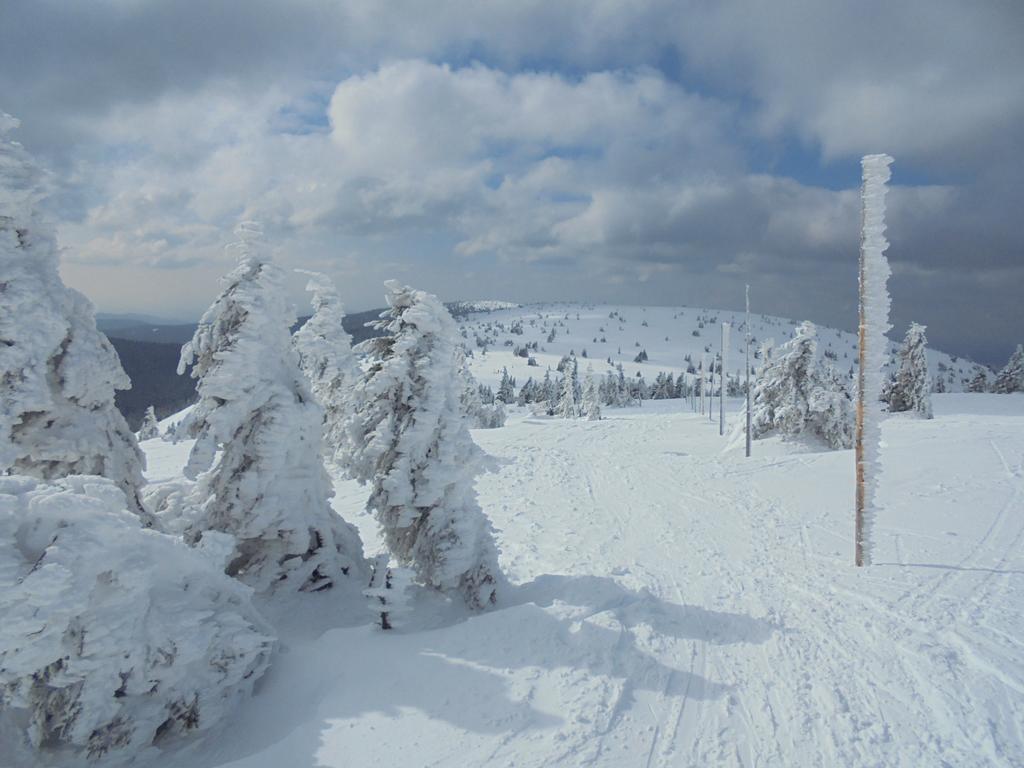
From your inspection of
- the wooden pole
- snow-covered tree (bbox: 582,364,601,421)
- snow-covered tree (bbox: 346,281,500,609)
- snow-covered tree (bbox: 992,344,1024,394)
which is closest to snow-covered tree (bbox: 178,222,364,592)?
snow-covered tree (bbox: 346,281,500,609)

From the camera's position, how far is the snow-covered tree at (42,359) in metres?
7.94

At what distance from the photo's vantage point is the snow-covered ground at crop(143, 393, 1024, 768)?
6.83 meters

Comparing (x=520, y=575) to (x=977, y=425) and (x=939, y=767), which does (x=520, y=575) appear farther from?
(x=977, y=425)

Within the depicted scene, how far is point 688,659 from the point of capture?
8734 millimetres

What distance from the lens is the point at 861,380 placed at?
1209 cm

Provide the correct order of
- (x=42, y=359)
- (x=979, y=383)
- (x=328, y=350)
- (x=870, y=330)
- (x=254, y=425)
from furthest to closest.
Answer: (x=979, y=383) < (x=328, y=350) < (x=870, y=330) < (x=254, y=425) < (x=42, y=359)

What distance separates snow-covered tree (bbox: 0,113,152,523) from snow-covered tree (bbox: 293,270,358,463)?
1217 centimetres

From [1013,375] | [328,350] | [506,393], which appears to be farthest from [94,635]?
[506,393]

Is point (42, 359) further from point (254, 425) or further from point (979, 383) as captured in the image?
point (979, 383)

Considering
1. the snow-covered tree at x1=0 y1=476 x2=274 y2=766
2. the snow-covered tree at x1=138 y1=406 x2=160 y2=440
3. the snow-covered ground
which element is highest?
the snow-covered tree at x1=0 y1=476 x2=274 y2=766

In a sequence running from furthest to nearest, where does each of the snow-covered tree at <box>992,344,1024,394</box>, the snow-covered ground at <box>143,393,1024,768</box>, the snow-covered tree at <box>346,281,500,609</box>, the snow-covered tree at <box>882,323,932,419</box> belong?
the snow-covered tree at <box>992,344,1024,394</box> < the snow-covered tree at <box>882,323,932,419</box> < the snow-covered tree at <box>346,281,500,609</box> < the snow-covered ground at <box>143,393,1024,768</box>

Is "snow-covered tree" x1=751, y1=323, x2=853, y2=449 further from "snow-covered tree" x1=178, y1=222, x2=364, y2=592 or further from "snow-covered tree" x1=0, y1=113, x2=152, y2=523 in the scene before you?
"snow-covered tree" x1=0, y1=113, x2=152, y2=523

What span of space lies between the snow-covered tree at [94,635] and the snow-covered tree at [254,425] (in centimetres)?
299

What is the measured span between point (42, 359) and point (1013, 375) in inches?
3322
